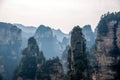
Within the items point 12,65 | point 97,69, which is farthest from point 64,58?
point 97,69

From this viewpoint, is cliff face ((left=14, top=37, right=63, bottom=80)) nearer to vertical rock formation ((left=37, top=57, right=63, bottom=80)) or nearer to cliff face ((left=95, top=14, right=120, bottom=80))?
vertical rock formation ((left=37, top=57, right=63, bottom=80))

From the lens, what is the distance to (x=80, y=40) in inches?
2173

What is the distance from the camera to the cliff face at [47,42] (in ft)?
421

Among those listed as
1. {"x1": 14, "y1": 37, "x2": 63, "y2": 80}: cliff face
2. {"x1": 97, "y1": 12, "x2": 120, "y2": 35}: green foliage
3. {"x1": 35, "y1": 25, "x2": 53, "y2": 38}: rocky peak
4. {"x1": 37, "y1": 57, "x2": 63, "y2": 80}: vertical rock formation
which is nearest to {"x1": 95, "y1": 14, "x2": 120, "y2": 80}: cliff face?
{"x1": 97, "y1": 12, "x2": 120, "y2": 35}: green foliage

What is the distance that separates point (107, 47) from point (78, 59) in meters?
9.45

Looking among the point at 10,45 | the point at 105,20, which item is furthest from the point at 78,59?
the point at 10,45

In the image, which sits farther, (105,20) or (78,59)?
(105,20)

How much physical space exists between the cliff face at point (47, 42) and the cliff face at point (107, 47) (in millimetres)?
66961

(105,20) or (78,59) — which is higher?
(105,20)

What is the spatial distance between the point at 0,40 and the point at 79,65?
6986 centimetres

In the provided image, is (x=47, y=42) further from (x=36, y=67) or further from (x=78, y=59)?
(x=78, y=59)

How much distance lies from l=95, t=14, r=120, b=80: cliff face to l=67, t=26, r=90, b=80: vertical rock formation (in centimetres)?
666

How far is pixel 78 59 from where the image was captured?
53500 millimetres

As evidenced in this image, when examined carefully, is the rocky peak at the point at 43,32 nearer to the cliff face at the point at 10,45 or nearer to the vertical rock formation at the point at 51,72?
the cliff face at the point at 10,45
